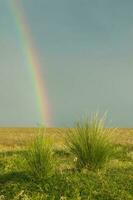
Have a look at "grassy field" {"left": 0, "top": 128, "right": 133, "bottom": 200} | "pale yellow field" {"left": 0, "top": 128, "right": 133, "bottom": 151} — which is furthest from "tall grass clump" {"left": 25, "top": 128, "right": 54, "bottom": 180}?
"pale yellow field" {"left": 0, "top": 128, "right": 133, "bottom": 151}

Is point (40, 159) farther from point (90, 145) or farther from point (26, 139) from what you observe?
point (26, 139)

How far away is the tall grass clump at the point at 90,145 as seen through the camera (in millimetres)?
14141

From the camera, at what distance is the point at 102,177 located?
13.1 meters

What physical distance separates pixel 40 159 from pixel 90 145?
1502 millimetres

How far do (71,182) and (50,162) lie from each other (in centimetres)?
111

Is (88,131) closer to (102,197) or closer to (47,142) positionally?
(47,142)

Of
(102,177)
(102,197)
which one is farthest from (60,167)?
(102,197)

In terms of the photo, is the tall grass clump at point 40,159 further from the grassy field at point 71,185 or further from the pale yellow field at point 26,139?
the pale yellow field at point 26,139

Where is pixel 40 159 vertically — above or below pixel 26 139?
below

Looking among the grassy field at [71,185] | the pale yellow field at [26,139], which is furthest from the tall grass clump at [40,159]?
the pale yellow field at [26,139]

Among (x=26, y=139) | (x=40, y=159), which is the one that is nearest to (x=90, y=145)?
(x=40, y=159)

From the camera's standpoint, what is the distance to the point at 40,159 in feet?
44.0

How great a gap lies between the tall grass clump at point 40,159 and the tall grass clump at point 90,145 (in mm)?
752

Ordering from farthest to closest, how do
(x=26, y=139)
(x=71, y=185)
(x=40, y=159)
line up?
1. (x=26, y=139)
2. (x=40, y=159)
3. (x=71, y=185)
